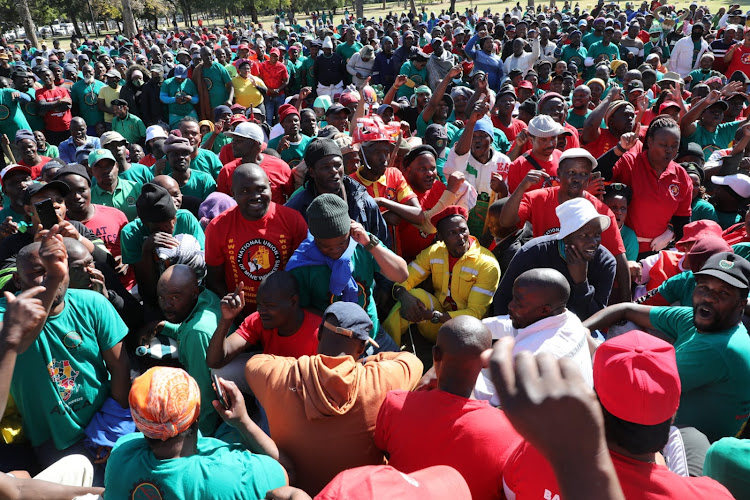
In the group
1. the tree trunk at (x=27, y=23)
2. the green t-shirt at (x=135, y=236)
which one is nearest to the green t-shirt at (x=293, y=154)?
the green t-shirt at (x=135, y=236)

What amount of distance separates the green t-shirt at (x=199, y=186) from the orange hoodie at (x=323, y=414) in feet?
10.4

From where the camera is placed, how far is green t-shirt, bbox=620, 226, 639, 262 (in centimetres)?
456

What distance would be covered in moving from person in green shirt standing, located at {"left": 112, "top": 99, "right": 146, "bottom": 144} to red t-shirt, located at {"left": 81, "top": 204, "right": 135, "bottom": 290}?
434 centimetres

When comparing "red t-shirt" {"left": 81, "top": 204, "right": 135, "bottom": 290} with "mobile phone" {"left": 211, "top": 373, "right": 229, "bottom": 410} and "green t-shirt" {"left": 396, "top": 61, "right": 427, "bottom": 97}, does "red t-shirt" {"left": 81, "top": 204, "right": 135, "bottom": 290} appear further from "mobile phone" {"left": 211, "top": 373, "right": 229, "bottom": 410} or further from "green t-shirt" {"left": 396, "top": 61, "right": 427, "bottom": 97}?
"green t-shirt" {"left": 396, "top": 61, "right": 427, "bottom": 97}

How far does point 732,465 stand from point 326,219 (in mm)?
2251

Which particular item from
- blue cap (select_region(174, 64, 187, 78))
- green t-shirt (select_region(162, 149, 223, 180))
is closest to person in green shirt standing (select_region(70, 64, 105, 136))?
blue cap (select_region(174, 64, 187, 78))

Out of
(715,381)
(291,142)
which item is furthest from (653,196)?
(291,142)

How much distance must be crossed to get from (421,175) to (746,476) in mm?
3302

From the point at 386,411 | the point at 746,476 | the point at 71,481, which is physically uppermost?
the point at 386,411

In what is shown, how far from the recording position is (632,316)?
338 centimetres

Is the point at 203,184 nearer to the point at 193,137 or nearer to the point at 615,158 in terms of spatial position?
the point at 193,137

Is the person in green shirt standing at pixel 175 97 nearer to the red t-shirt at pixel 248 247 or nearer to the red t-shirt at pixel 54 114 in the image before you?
the red t-shirt at pixel 54 114

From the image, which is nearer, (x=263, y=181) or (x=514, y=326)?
(x=514, y=326)

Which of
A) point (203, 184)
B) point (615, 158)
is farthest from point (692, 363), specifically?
point (203, 184)
